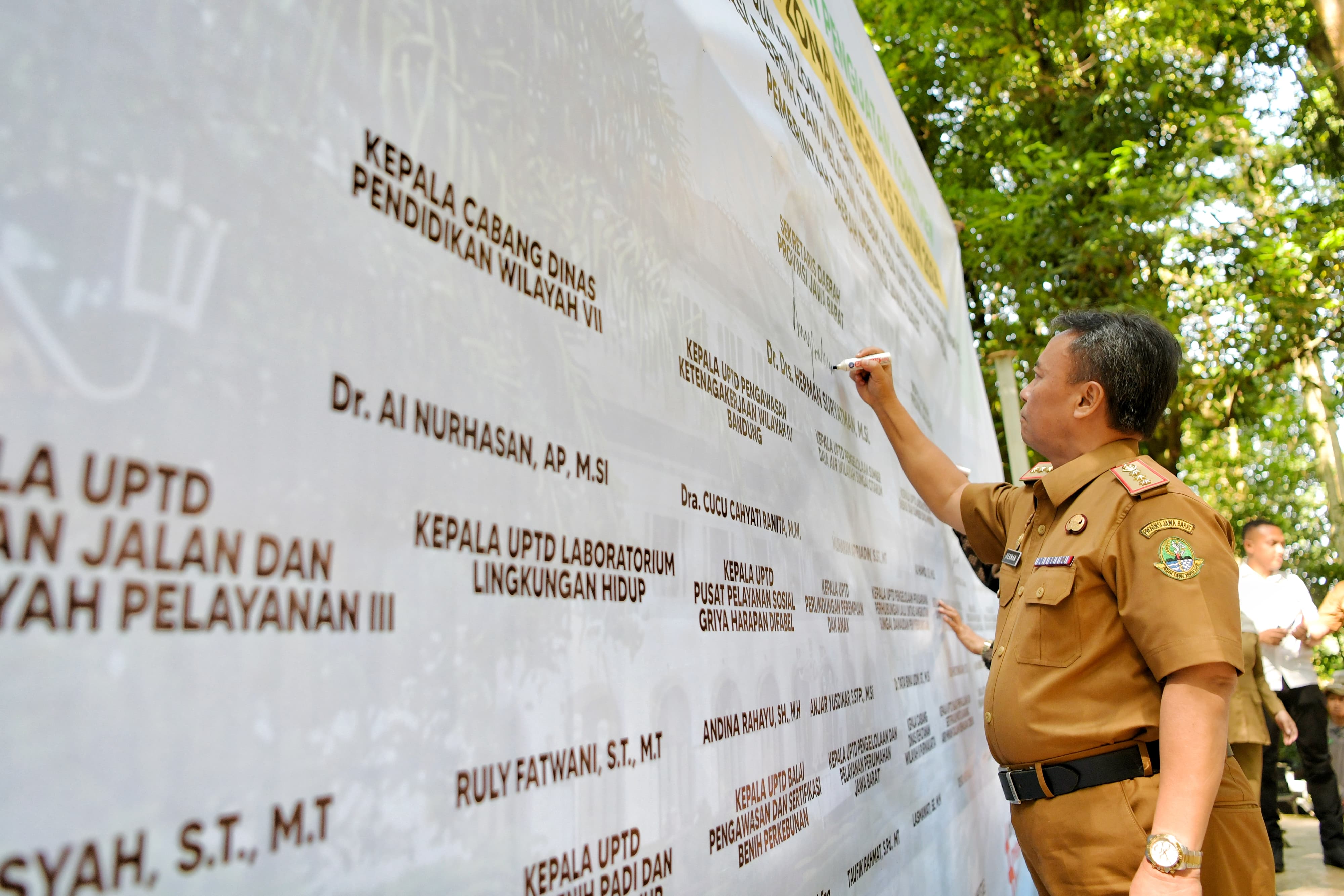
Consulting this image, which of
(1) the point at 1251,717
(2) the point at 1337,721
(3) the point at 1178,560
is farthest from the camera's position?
(2) the point at 1337,721

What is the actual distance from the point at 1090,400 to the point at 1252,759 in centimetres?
287

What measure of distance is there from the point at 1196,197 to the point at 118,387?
6773 millimetres

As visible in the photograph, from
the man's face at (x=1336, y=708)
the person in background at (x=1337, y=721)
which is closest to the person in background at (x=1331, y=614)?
the person in background at (x=1337, y=721)

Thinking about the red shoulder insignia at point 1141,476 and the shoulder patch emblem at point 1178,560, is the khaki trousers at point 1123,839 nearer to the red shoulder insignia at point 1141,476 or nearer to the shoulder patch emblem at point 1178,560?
the shoulder patch emblem at point 1178,560

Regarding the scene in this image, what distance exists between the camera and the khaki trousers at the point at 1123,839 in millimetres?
1632

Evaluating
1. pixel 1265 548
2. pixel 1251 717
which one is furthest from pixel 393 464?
pixel 1265 548

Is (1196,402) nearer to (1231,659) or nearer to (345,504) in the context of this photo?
(1231,659)

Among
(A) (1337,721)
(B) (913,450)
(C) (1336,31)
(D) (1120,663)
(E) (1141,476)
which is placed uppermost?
(C) (1336,31)

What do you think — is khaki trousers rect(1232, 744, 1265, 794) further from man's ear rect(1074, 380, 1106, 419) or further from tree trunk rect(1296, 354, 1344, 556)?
tree trunk rect(1296, 354, 1344, 556)

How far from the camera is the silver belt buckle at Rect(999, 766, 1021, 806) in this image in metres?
1.82

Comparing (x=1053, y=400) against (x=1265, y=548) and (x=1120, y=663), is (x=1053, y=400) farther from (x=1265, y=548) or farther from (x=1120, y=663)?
(x=1265, y=548)

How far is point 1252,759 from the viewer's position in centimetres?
401

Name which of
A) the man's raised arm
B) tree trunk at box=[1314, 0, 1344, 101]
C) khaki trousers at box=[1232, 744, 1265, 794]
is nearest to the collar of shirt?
the man's raised arm

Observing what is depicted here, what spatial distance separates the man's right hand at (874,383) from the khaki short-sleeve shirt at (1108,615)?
0.48 meters
